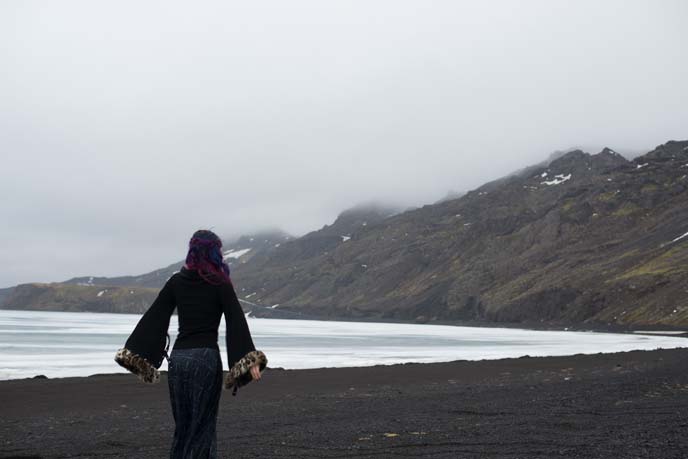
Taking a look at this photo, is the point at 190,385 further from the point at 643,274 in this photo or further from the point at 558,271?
the point at 558,271

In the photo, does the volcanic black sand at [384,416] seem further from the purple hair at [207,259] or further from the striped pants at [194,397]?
the purple hair at [207,259]

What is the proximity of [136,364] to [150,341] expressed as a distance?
23 centimetres

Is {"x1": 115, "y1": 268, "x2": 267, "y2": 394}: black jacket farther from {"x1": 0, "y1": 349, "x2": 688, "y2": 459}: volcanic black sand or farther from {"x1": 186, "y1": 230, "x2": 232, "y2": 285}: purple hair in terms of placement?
{"x1": 0, "y1": 349, "x2": 688, "y2": 459}: volcanic black sand

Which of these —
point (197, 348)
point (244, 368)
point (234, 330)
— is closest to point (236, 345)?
point (234, 330)

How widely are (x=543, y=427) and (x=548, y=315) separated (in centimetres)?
13438

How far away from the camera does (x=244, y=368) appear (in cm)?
637

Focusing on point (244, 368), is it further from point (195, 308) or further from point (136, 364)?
point (136, 364)

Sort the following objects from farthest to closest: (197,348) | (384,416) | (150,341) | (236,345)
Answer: (384,416), (150,341), (236,345), (197,348)

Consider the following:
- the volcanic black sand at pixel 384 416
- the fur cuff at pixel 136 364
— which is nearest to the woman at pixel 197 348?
the fur cuff at pixel 136 364

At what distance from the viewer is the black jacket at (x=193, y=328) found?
641 cm

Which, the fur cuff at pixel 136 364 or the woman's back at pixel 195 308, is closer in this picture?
the woman's back at pixel 195 308

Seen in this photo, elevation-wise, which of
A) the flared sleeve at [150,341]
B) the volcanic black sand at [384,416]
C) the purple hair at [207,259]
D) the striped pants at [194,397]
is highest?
the purple hair at [207,259]

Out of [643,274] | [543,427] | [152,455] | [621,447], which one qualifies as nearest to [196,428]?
[152,455]

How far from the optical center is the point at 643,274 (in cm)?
12962
